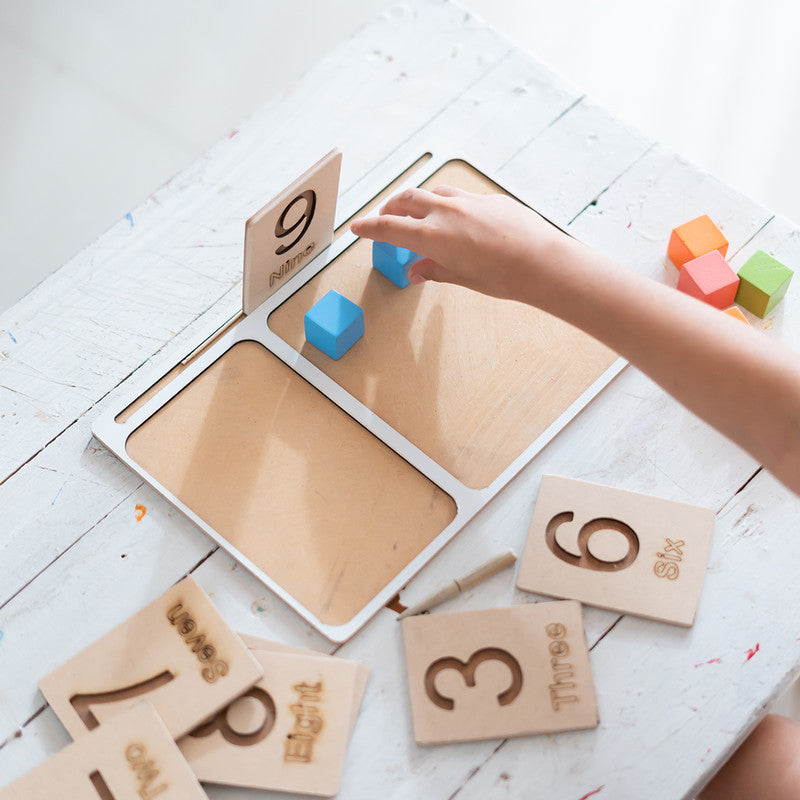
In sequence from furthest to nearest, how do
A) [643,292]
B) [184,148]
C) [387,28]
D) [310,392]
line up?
[184,148] → [387,28] → [310,392] → [643,292]

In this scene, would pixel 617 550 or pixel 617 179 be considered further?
pixel 617 179

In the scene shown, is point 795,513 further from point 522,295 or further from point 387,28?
point 387,28

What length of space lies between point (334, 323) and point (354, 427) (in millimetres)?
102

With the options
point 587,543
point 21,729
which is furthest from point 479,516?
point 21,729

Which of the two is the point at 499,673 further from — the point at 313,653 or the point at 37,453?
the point at 37,453

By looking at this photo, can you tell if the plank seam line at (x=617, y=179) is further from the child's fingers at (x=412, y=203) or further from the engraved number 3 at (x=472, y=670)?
the engraved number 3 at (x=472, y=670)

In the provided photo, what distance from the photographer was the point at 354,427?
937 millimetres

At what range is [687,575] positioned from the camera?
34.3 inches

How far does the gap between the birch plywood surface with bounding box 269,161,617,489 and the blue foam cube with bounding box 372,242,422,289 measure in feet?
0.04

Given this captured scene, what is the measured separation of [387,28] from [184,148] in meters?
0.72

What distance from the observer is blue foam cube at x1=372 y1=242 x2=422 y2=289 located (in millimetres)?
971

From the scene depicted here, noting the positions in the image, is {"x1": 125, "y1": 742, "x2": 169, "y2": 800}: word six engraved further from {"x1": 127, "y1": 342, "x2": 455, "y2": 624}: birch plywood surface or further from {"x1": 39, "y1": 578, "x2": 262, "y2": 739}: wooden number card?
{"x1": 127, "y1": 342, "x2": 455, "y2": 624}: birch plywood surface

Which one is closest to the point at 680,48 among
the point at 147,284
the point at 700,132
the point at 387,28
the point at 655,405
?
the point at 700,132

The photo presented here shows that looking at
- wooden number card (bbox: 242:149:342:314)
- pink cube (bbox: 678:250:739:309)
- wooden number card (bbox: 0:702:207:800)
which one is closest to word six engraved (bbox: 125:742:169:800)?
wooden number card (bbox: 0:702:207:800)
